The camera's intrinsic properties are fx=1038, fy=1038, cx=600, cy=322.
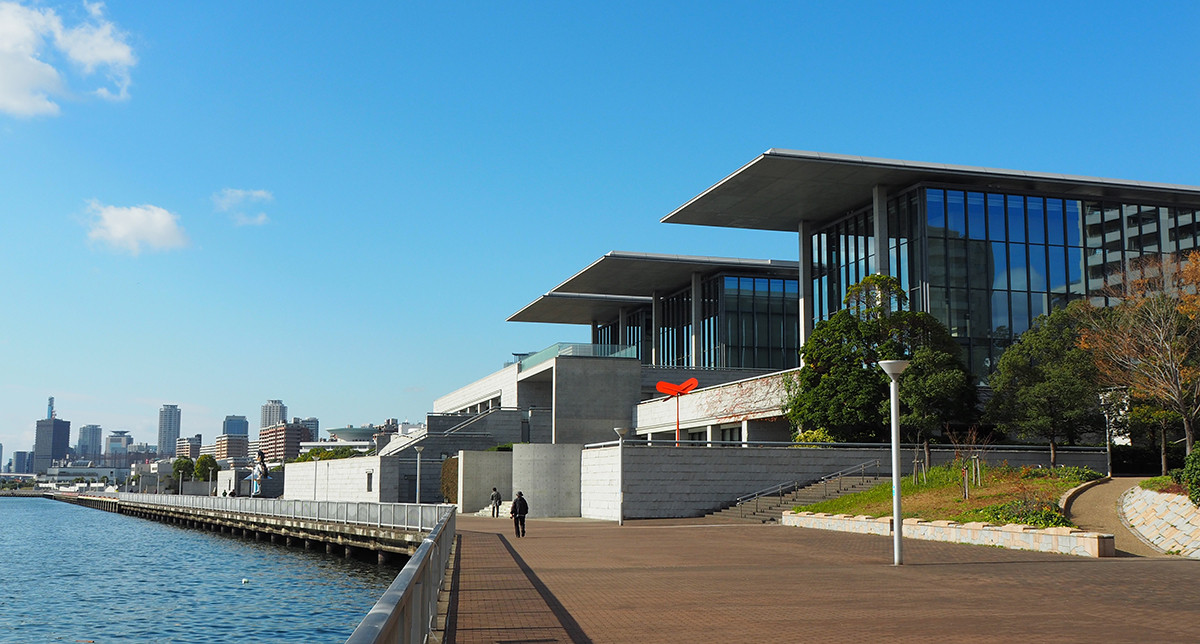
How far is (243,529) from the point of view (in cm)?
6956

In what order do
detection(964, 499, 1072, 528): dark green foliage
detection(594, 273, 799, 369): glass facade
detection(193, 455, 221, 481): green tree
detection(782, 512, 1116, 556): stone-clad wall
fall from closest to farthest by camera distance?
detection(782, 512, 1116, 556): stone-clad wall < detection(964, 499, 1072, 528): dark green foliage < detection(594, 273, 799, 369): glass facade < detection(193, 455, 221, 481): green tree

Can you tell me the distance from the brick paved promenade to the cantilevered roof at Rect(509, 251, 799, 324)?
44393mm

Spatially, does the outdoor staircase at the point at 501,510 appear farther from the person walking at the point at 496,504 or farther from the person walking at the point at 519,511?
the person walking at the point at 519,511

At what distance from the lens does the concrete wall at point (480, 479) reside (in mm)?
57188

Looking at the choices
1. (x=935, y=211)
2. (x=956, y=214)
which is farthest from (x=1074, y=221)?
(x=935, y=211)

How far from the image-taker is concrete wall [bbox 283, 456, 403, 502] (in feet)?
222

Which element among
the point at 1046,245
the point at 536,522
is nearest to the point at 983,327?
the point at 1046,245

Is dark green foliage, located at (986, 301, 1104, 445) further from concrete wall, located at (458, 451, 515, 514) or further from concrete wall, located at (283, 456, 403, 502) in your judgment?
concrete wall, located at (283, 456, 403, 502)

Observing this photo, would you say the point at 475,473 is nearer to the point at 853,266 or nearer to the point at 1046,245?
the point at 853,266

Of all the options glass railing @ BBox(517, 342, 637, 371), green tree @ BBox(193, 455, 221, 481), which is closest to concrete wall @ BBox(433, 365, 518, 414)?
glass railing @ BBox(517, 342, 637, 371)

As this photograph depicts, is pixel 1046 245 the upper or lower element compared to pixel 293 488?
upper

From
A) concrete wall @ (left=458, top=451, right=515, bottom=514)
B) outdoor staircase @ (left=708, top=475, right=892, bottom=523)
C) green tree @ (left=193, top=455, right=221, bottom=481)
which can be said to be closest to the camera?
outdoor staircase @ (left=708, top=475, right=892, bottom=523)

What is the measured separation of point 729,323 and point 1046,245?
25.9 metres

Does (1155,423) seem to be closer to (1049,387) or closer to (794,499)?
(1049,387)
